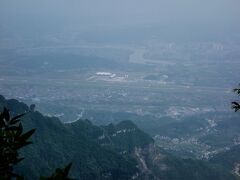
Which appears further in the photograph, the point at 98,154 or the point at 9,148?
the point at 98,154

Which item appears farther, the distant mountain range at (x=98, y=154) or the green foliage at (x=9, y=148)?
the distant mountain range at (x=98, y=154)

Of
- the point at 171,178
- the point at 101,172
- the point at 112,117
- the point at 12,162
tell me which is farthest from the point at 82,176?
the point at 112,117

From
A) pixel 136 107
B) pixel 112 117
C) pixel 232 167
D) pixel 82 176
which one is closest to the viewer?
pixel 82 176

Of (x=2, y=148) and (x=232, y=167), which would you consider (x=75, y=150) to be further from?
(x=2, y=148)

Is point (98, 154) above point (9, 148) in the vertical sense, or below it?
below

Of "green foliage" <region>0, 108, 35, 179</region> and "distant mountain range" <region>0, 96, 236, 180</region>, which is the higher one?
"green foliage" <region>0, 108, 35, 179</region>

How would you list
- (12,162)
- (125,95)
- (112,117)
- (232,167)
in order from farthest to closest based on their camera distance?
(125,95)
(112,117)
(232,167)
(12,162)

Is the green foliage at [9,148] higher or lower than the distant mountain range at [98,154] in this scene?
higher

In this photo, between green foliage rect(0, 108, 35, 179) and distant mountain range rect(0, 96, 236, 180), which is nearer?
green foliage rect(0, 108, 35, 179)
